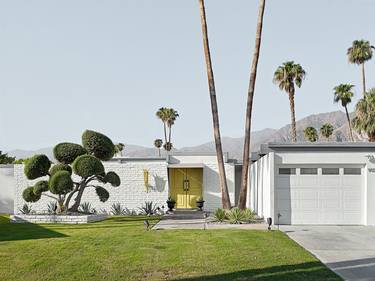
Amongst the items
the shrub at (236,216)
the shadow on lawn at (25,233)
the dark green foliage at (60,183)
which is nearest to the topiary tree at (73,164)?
the dark green foliage at (60,183)

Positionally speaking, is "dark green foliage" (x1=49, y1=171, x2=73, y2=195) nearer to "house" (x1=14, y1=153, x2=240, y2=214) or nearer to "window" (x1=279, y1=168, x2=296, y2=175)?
"house" (x1=14, y1=153, x2=240, y2=214)

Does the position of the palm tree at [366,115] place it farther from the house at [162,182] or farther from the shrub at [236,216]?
the shrub at [236,216]

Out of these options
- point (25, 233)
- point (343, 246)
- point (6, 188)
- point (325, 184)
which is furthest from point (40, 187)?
point (343, 246)

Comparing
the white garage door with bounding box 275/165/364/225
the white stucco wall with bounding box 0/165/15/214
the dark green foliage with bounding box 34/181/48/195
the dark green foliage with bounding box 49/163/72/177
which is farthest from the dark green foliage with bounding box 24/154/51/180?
the white garage door with bounding box 275/165/364/225

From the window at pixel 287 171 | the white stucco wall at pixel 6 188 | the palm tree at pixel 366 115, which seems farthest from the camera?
Result: the palm tree at pixel 366 115

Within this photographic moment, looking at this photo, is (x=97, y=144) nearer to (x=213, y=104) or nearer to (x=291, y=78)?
(x=213, y=104)

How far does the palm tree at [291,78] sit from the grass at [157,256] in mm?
26273

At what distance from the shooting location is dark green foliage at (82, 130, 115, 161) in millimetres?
19969

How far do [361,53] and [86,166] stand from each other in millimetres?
33625

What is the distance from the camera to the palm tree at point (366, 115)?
34.5m

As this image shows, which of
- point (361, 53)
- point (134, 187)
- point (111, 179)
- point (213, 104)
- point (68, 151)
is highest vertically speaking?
point (361, 53)

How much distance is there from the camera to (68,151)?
20.1 m

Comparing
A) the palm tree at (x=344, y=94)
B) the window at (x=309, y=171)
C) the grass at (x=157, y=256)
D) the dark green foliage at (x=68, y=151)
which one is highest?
the palm tree at (x=344, y=94)

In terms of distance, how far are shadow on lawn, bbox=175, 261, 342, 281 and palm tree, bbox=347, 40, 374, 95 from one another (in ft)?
124
